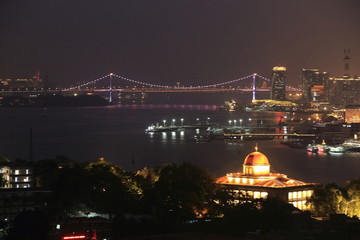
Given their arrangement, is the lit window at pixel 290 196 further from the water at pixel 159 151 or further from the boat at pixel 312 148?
the boat at pixel 312 148

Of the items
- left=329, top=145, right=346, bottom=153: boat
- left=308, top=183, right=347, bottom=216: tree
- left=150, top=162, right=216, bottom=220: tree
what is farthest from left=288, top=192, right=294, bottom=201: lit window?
left=329, top=145, right=346, bottom=153: boat

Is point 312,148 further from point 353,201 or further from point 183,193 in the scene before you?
point 183,193

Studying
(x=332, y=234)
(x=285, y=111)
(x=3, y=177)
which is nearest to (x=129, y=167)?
(x=3, y=177)

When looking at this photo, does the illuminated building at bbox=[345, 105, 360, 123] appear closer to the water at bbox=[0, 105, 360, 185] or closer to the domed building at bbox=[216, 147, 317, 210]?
the water at bbox=[0, 105, 360, 185]

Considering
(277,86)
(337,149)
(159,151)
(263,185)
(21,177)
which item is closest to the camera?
(263,185)

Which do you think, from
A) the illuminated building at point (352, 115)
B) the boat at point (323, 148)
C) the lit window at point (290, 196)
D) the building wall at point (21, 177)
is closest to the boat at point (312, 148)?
the boat at point (323, 148)

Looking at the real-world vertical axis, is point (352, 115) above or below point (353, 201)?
above

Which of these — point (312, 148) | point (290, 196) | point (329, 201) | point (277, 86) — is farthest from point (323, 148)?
point (277, 86)

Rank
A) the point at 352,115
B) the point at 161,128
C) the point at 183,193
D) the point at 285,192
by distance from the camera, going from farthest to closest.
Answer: the point at 352,115
the point at 161,128
the point at 285,192
the point at 183,193

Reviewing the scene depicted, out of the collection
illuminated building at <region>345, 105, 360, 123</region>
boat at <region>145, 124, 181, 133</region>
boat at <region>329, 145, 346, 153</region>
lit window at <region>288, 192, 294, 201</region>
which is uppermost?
illuminated building at <region>345, 105, 360, 123</region>
